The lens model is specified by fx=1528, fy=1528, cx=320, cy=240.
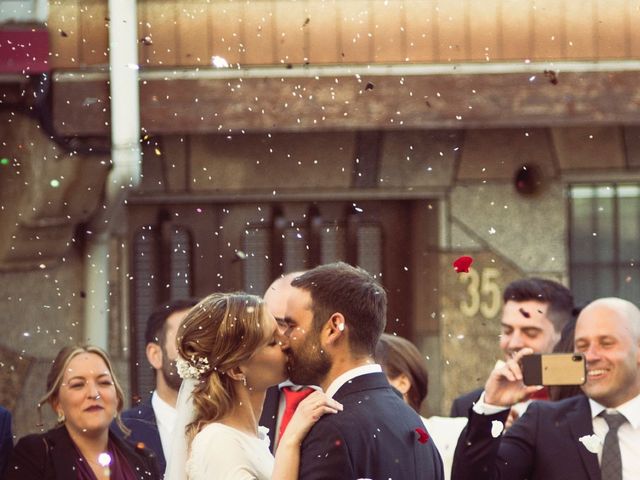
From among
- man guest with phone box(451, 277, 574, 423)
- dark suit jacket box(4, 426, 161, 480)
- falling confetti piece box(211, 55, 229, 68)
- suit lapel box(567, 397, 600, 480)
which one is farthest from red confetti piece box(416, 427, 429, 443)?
falling confetti piece box(211, 55, 229, 68)

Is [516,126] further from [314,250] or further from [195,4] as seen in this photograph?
[195,4]

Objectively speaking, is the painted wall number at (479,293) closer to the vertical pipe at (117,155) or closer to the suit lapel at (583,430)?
the vertical pipe at (117,155)

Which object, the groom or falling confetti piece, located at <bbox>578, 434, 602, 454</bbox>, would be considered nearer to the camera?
the groom

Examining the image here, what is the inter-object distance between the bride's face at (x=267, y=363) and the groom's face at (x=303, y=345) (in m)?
0.02

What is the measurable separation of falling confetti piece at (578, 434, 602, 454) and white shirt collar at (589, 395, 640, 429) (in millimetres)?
96

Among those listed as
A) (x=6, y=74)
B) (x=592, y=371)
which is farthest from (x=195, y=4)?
(x=592, y=371)

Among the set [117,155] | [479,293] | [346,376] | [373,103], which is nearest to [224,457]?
[346,376]

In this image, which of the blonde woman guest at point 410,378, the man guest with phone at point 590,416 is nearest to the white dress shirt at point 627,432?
the man guest with phone at point 590,416

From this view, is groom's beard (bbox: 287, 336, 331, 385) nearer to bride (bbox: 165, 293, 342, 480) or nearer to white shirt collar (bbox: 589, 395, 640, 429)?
bride (bbox: 165, 293, 342, 480)

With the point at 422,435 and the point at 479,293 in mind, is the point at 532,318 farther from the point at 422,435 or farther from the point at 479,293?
the point at 479,293

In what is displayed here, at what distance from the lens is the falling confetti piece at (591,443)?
3984 mm

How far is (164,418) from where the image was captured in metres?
4.73

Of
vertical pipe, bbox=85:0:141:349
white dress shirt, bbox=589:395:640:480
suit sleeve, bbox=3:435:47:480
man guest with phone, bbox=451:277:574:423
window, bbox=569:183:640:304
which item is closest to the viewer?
white dress shirt, bbox=589:395:640:480

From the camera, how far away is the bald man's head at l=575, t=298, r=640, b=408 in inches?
161
